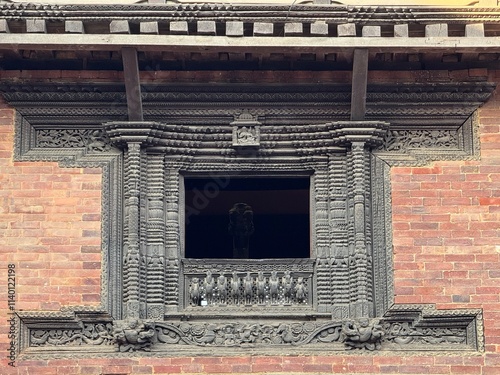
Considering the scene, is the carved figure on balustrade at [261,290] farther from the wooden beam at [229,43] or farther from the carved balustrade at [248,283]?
the wooden beam at [229,43]

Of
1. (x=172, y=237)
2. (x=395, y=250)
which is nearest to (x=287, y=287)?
(x=395, y=250)

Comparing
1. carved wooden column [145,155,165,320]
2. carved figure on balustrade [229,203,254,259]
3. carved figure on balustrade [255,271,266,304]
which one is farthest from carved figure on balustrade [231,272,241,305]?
carved figure on balustrade [229,203,254,259]

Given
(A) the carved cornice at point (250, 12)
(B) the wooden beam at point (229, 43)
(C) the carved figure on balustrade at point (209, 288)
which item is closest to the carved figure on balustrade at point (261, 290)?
(C) the carved figure on balustrade at point (209, 288)

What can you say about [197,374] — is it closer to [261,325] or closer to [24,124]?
[261,325]

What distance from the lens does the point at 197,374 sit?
→ 12273mm

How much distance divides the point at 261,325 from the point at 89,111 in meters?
2.65

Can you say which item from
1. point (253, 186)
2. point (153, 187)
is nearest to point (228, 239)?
point (253, 186)

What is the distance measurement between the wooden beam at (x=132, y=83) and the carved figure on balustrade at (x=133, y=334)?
1962 mm

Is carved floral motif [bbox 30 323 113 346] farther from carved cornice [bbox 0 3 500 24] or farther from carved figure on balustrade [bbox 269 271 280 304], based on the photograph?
carved cornice [bbox 0 3 500 24]

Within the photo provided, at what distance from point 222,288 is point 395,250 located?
1660 millimetres

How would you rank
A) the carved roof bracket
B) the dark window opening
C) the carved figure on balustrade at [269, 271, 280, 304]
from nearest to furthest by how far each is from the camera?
the carved figure on balustrade at [269, 271, 280, 304]
the carved roof bracket
the dark window opening

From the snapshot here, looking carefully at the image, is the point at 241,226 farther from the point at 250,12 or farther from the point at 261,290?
the point at 250,12

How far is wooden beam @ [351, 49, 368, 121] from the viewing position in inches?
491

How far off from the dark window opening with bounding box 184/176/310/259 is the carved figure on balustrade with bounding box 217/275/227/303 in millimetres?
2996
